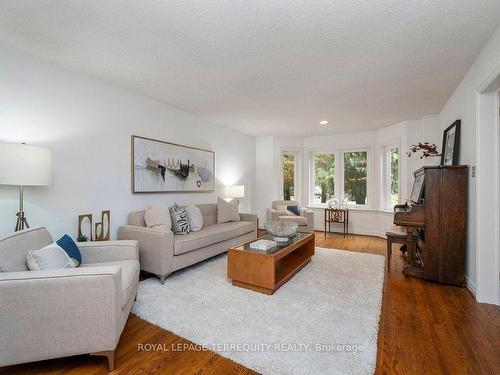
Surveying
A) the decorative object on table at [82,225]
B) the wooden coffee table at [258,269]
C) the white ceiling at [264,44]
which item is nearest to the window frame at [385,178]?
the white ceiling at [264,44]

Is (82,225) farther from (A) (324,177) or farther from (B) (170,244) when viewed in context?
(A) (324,177)

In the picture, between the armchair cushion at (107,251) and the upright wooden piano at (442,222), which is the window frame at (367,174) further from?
the armchair cushion at (107,251)

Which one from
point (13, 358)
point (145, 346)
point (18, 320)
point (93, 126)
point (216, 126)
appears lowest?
point (145, 346)

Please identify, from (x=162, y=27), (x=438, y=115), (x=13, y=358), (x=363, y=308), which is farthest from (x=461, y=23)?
(x=13, y=358)

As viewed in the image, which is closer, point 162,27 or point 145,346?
point 145,346

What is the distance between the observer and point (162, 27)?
1973mm

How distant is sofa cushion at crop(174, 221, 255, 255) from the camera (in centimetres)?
300

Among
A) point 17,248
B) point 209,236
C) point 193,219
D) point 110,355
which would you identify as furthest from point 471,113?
point 17,248

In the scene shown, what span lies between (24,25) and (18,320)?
219 cm

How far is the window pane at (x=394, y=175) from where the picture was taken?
17.0ft

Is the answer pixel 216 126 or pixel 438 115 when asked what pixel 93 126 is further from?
pixel 438 115

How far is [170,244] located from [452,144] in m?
3.81

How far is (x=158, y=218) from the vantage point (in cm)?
324

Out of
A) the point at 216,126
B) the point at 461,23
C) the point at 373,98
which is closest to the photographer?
the point at 461,23
